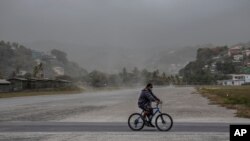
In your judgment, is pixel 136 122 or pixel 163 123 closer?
pixel 163 123

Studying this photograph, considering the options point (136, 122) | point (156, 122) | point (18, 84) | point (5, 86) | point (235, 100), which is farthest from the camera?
point (18, 84)

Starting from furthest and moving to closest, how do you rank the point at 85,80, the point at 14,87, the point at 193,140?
the point at 85,80
the point at 14,87
the point at 193,140


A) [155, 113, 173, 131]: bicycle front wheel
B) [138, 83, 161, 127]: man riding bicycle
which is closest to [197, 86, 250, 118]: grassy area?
[155, 113, 173, 131]: bicycle front wheel

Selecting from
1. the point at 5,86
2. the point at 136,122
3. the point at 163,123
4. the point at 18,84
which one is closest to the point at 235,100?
the point at 163,123

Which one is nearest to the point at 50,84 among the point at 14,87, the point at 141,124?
the point at 14,87

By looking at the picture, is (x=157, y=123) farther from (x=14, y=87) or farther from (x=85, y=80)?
(x=85, y=80)

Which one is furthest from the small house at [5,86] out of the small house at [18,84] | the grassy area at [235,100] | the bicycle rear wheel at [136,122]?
the bicycle rear wheel at [136,122]

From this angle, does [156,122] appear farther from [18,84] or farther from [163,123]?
[18,84]

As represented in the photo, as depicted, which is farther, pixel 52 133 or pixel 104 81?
pixel 104 81

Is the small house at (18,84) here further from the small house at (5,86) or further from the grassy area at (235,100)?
the grassy area at (235,100)

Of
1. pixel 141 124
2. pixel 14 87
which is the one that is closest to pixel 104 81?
pixel 14 87

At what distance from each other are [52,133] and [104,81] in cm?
17908

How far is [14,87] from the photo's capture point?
351 feet

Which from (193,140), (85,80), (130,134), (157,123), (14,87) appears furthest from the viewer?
(85,80)
